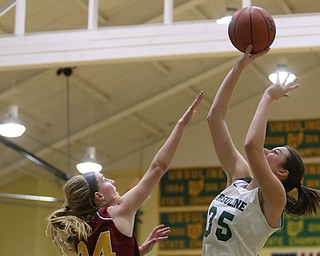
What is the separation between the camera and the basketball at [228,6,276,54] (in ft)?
12.9

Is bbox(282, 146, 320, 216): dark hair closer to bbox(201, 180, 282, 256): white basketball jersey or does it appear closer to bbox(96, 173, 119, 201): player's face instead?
bbox(201, 180, 282, 256): white basketball jersey

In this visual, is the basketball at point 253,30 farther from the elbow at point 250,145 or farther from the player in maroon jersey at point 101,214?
the elbow at point 250,145

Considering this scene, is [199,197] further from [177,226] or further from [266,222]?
[266,222]

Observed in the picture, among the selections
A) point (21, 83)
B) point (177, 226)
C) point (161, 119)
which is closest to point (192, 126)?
point (161, 119)

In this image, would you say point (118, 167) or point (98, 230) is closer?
point (98, 230)

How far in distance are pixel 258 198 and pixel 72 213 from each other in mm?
914

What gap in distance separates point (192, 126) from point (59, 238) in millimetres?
11328

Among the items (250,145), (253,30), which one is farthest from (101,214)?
(253,30)

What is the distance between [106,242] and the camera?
3.77 metres

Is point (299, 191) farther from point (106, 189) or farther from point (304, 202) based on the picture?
point (106, 189)

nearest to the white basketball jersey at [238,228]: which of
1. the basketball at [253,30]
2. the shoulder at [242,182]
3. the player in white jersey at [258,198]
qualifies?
the player in white jersey at [258,198]

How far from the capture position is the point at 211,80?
13703 millimetres

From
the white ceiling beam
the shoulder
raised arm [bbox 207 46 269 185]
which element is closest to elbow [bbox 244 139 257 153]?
the shoulder

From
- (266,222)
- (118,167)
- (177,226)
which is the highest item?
(118,167)
